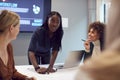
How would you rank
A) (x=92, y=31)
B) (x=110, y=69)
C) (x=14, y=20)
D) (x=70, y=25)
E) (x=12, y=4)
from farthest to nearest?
(x=70, y=25) < (x=12, y=4) < (x=92, y=31) < (x=14, y=20) < (x=110, y=69)

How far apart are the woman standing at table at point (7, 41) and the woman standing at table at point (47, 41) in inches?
21.3

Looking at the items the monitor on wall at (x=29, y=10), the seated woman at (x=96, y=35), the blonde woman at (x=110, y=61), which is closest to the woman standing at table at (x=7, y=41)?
the seated woman at (x=96, y=35)

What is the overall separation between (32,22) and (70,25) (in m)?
0.83

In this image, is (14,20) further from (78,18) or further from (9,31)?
(78,18)

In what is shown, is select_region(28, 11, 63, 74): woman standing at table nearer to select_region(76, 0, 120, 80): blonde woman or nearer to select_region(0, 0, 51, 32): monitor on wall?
select_region(0, 0, 51, 32): monitor on wall

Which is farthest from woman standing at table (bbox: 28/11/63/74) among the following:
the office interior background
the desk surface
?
the office interior background

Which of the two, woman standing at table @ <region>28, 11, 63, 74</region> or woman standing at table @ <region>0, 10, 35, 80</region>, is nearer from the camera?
woman standing at table @ <region>0, 10, 35, 80</region>

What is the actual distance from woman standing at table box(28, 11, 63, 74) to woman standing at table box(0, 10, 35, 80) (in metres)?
0.54

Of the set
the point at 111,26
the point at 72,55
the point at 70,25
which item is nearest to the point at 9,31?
the point at 72,55

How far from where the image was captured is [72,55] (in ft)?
9.03

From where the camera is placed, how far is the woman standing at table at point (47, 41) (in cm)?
262

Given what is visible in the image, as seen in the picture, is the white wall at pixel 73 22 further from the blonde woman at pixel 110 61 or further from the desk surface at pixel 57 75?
the blonde woman at pixel 110 61

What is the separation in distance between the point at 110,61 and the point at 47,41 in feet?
8.55

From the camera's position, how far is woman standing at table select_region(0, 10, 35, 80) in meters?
1.88
